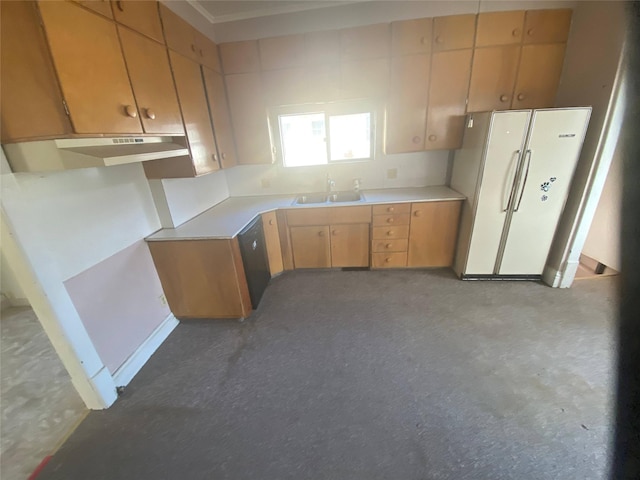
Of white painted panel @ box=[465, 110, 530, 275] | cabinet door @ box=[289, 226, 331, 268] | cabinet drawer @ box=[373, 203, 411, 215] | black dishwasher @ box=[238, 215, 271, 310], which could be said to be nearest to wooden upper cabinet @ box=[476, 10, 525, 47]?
white painted panel @ box=[465, 110, 530, 275]

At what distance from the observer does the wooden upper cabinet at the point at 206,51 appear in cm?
234

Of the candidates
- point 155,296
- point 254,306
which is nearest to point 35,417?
point 155,296

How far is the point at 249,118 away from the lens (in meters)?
2.88

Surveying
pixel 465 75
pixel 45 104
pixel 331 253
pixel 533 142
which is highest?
pixel 465 75

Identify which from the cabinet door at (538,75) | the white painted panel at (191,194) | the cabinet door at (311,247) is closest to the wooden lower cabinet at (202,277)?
the white painted panel at (191,194)

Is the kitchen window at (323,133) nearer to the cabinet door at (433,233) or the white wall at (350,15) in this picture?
the white wall at (350,15)

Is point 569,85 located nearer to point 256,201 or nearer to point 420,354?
point 420,354

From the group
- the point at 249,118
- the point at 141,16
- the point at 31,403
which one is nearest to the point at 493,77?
the point at 249,118

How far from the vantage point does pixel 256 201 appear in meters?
3.21

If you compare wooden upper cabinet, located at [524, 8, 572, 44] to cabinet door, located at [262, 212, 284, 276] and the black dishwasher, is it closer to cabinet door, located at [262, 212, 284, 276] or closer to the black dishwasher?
cabinet door, located at [262, 212, 284, 276]

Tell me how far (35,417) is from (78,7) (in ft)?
7.80

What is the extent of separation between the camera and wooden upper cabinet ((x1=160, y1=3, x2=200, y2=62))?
1.93m

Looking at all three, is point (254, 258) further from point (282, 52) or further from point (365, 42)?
point (365, 42)

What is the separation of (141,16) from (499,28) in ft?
9.36
